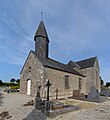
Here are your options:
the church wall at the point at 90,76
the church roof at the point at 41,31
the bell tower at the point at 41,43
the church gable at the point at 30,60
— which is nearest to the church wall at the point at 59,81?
the church gable at the point at 30,60

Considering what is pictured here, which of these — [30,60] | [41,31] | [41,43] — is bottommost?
[30,60]

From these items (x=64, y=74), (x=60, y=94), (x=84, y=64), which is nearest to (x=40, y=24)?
(x=64, y=74)

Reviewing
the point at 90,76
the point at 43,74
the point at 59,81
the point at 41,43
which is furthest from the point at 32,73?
the point at 90,76

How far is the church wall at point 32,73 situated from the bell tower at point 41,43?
1.78 m

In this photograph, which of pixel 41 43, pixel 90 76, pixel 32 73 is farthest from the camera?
pixel 90 76

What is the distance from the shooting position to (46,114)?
8828 mm

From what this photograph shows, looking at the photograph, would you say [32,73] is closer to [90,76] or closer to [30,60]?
[30,60]

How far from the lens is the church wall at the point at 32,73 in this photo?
19.1 meters

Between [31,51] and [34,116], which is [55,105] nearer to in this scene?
[34,116]

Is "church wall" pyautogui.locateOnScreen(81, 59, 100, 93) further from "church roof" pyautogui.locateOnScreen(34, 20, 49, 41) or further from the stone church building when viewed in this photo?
"church roof" pyautogui.locateOnScreen(34, 20, 49, 41)

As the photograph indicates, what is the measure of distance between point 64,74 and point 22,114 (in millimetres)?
14147

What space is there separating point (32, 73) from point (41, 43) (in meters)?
5.00

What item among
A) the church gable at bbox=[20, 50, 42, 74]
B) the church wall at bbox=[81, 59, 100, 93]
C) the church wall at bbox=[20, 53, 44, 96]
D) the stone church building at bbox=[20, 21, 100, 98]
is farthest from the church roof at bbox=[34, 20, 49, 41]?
the church wall at bbox=[81, 59, 100, 93]

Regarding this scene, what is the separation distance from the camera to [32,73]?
795 inches
